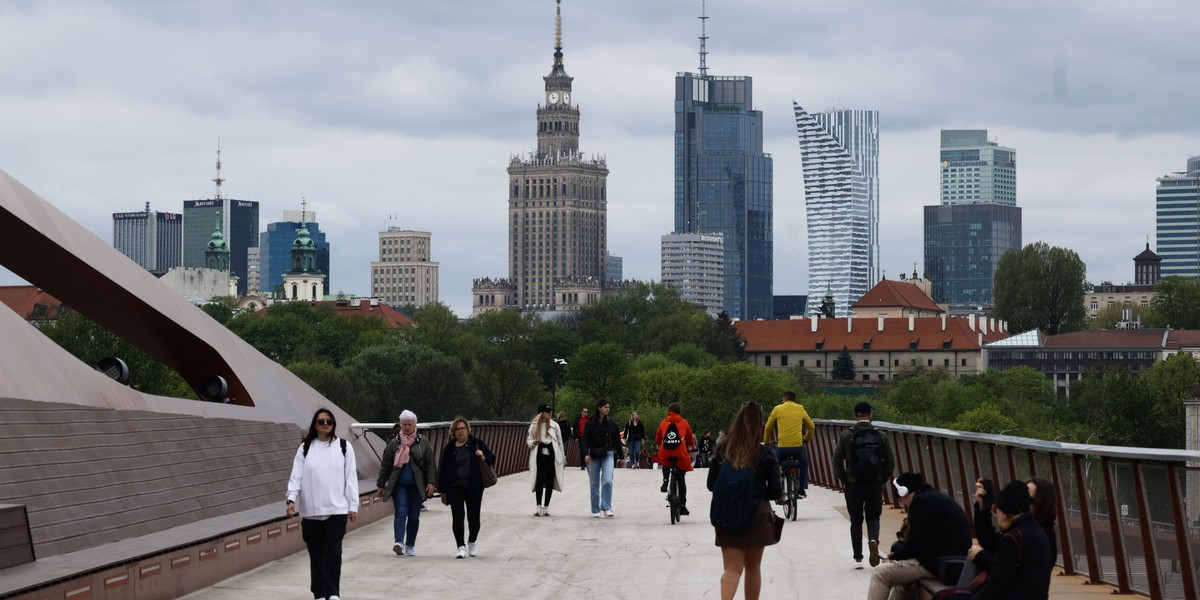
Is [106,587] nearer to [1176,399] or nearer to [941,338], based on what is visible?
[1176,399]

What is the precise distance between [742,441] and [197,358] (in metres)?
8.83

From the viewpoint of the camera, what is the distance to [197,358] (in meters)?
19.2

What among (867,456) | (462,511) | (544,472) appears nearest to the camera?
(867,456)

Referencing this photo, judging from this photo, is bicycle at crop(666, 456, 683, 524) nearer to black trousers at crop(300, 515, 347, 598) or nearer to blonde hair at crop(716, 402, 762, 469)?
black trousers at crop(300, 515, 347, 598)

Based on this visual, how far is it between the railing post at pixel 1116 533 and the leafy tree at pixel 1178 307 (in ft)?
559

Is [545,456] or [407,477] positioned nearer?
[407,477]

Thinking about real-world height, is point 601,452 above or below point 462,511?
above

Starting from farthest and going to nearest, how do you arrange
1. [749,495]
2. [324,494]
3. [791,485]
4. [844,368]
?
[844,368] → [791,485] → [324,494] → [749,495]

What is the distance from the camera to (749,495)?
12.0 metres

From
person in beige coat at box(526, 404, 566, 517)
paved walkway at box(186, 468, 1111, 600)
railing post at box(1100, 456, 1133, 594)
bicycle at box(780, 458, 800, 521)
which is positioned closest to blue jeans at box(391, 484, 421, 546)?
paved walkway at box(186, 468, 1111, 600)

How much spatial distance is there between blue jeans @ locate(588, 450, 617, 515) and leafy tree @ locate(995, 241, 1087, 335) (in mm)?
148327

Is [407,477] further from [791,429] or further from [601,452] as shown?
[791,429]

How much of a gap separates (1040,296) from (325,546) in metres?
160

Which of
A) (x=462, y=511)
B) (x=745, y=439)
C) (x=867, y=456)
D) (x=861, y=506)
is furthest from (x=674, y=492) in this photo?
(x=745, y=439)
